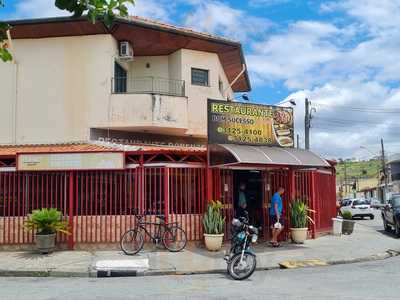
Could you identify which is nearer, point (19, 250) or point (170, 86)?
point (19, 250)

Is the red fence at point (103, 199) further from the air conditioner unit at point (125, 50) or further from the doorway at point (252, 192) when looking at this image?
the air conditioner unit at point (125, 50)

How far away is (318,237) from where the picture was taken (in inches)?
769

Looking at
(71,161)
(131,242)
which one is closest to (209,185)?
(131,242)

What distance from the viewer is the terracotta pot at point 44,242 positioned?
14.9m

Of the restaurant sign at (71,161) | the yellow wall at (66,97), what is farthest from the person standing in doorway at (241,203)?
the yellow wall at (66,97)

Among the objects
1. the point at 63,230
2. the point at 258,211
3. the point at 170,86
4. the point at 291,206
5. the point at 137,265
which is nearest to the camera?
the point at 137,265

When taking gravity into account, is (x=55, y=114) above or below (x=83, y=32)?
below

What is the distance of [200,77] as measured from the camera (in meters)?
22.5

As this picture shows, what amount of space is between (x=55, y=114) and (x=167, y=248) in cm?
774

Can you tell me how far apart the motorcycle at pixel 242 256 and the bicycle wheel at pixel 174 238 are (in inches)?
172

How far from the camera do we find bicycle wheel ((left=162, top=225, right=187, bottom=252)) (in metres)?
15.6

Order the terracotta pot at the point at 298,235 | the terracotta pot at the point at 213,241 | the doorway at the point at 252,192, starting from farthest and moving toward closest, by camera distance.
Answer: the doorway at the point at 252,192 → the terracotta pot at the point at 298,235 → the terracotta pot at the point at 213,241

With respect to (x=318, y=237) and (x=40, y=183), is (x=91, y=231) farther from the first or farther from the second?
(x=318, y=237)

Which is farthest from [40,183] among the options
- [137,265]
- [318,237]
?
[318,237]
